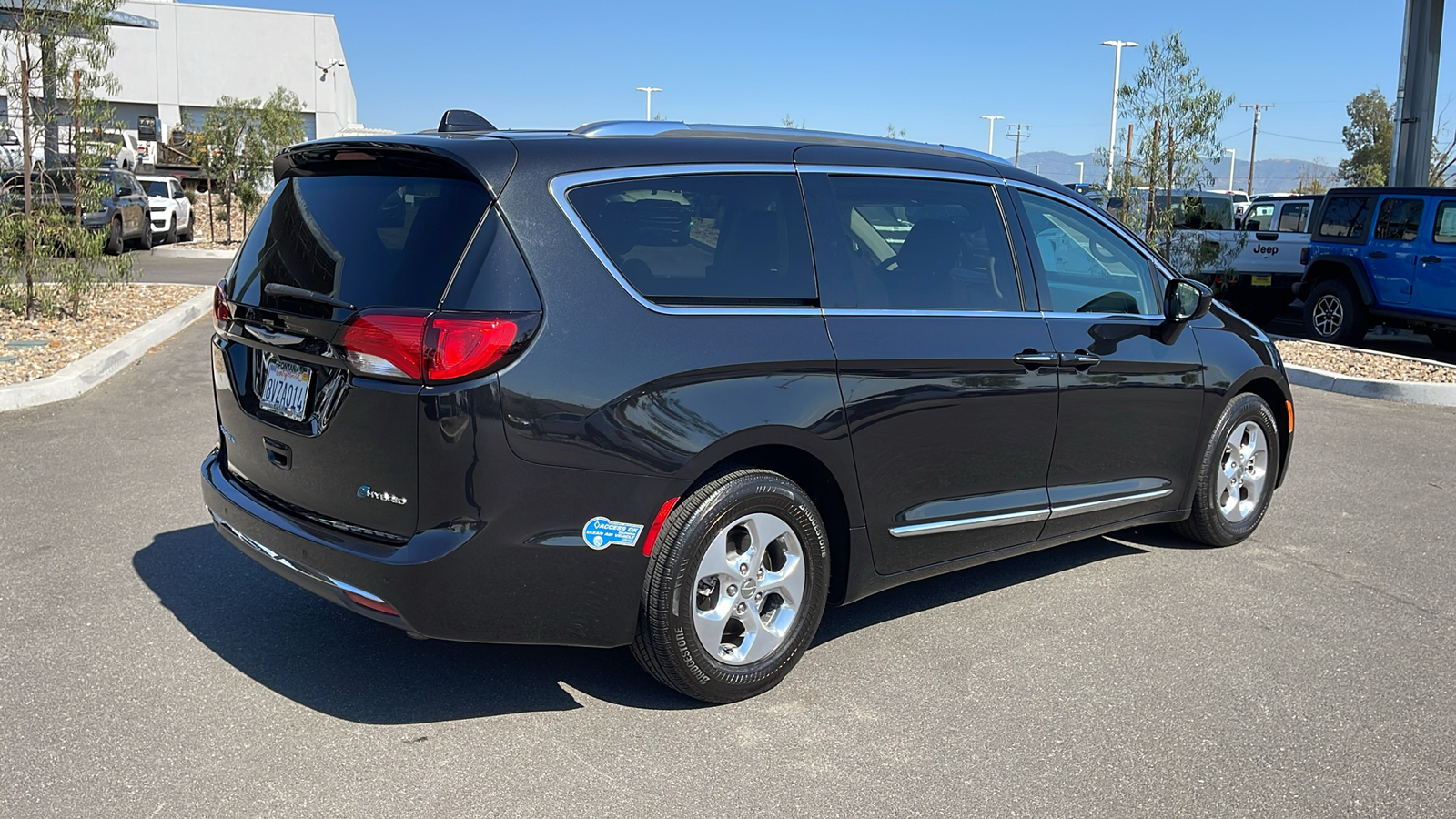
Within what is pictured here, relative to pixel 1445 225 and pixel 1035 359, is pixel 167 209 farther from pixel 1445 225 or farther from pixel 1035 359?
pixel 1035 359

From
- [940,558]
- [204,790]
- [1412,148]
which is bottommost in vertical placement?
[204,790]

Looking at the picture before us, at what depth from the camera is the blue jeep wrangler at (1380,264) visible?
12.6 meters

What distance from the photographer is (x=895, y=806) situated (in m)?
3.28

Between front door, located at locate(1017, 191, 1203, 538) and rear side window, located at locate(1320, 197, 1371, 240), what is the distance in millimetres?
9602

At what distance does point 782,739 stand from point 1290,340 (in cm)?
1172

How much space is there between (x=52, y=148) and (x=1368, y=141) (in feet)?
178

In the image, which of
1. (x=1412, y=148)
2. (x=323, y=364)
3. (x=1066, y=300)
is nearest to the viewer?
(x=323, y=364)

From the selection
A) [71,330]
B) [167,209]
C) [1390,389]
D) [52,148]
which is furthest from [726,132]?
[167,209]

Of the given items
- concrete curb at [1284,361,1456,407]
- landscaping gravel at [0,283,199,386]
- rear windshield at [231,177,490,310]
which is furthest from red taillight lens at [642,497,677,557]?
concrete curb at [1284,361,1456,407]

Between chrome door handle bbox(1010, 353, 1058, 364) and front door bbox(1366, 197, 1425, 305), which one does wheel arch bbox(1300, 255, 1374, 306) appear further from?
chrome door handle bbox(1010, 353, 1058, 364)

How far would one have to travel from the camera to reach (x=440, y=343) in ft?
10.8

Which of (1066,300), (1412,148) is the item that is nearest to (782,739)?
(1066,300)

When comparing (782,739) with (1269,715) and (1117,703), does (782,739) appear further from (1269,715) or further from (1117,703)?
(1269,715)

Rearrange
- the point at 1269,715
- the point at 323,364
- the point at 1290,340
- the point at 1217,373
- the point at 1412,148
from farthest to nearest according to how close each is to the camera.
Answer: the point at 1412,148 < the point at 1290,340 < the point at 1217,373 < the point at 1269,715 < the point at 323,364
